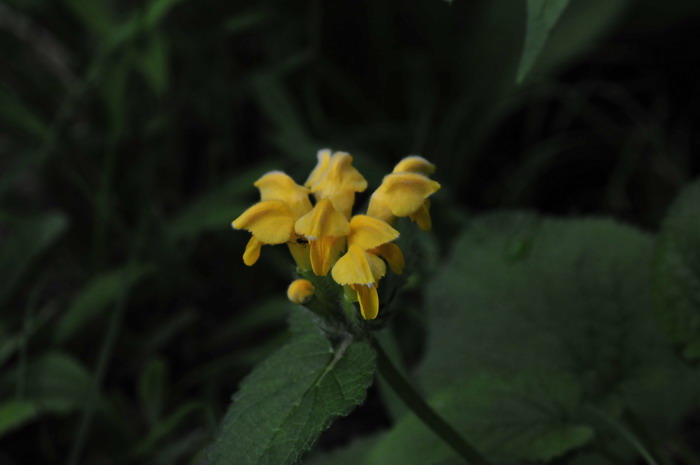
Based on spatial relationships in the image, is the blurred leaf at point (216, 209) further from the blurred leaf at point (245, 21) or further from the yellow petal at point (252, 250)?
the yellow petal at point (252, 250)

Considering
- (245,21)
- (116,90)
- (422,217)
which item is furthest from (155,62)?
(422,217)

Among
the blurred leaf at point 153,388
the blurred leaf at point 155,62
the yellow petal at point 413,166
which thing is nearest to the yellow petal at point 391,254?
the yellow petal at point 413,166

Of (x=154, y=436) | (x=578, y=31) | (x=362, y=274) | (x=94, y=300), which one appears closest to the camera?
(x=362, y=274)

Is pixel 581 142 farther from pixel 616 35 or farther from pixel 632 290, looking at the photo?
pixel 632 290

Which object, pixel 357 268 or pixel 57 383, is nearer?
pixel 357 268

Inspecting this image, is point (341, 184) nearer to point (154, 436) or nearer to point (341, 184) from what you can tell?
point (341, 184)

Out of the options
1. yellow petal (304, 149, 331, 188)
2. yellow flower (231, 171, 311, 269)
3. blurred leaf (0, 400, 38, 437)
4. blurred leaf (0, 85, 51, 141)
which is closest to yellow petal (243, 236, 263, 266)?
yellow flower (231, 171, 311, 269)
